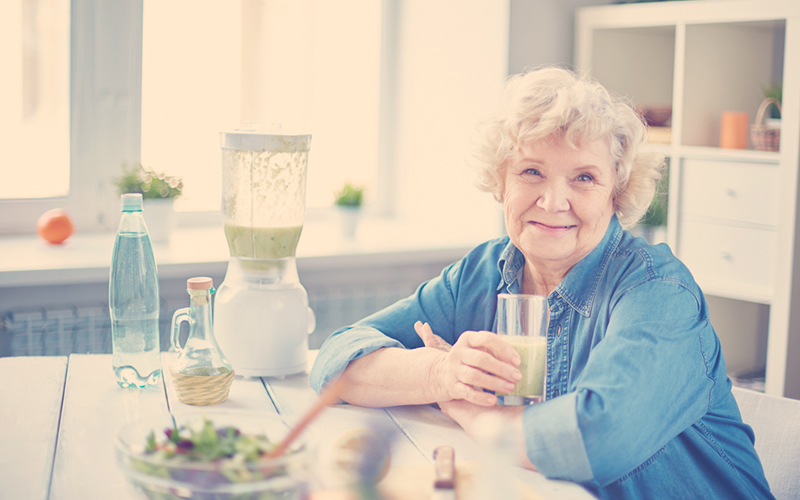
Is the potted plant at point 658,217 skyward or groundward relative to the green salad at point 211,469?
skyward

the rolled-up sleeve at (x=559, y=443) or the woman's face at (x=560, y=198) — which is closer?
the rolled-up sleeve at (x=559, y=443)

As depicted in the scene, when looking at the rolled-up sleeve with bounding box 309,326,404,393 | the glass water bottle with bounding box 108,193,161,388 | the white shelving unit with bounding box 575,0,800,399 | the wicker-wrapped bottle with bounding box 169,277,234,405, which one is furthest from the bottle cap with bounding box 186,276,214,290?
the white shelving unit with bounding box 575,0,800,399

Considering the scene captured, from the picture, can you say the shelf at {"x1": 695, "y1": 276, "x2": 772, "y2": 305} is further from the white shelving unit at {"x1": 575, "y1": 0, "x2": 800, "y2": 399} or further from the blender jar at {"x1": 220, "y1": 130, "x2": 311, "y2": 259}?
the blender jar at {"x1": 220, "y1": 130, "x2": 311, "y2": 259}

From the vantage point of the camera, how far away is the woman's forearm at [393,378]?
46.9 inches

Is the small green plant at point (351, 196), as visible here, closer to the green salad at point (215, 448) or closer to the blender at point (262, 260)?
the blender at point (262, 260)

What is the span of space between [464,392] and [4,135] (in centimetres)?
207

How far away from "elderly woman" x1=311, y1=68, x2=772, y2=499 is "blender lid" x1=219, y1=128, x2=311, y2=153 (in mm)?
349

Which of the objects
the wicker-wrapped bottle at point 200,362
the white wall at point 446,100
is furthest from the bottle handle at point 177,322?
the white wall at point 446,100

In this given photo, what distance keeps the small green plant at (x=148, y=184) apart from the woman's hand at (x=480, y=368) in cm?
161

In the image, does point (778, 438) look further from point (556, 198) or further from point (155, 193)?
point (155, 193)

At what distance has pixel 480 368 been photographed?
1.08 meters

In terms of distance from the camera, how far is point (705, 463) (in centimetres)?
118

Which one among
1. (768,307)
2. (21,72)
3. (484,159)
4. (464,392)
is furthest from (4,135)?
(768,307)

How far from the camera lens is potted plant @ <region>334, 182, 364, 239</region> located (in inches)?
109
